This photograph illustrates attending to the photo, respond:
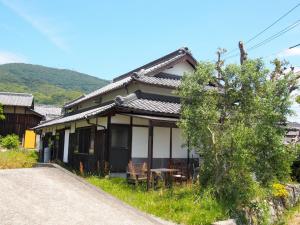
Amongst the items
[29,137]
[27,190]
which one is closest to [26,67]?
[29,137]

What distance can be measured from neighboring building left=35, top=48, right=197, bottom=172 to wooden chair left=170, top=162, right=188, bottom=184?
38cm

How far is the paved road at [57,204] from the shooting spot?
786 centimetres

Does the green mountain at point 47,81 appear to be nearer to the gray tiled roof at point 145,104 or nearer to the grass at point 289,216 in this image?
the gray tiled roof at point 145,104

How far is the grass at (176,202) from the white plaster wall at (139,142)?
2828 mm

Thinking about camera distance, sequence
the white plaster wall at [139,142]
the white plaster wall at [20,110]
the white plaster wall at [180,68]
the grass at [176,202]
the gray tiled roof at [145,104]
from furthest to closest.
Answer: the white plaster wall at [20,110] → the white plaster wall at [180,68] → the white plaster wall at [139,142] → the gray tiled roof at [145,104] → the grass at [176,202]

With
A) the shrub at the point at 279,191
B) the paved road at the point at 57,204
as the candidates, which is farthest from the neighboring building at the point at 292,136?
the paved road at the point at 57,204

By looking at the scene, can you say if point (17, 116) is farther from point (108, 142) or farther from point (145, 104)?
point (145, 104)

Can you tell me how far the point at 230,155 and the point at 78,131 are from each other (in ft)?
38.0

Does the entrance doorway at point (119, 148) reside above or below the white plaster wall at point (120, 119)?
below

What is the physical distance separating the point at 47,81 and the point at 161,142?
11651 cm

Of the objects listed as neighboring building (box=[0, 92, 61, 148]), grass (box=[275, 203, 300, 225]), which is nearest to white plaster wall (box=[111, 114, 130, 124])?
grass (box=[275, 203, 300, 225])

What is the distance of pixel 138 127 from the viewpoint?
15.3 metres

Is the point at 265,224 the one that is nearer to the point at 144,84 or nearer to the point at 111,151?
the point at 111,151

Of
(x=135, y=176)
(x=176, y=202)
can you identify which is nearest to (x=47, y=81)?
(x=135, y=176)
